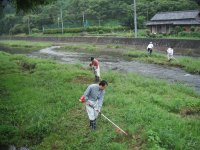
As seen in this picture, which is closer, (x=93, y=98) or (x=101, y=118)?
(x=93, y=98)

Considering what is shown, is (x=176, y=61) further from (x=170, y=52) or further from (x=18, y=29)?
(x=18, y=29)

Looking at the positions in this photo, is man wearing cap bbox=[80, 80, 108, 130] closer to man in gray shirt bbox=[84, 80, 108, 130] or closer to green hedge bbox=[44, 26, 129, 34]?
man in gray shirt bbox=[84, 80, 108, 130]

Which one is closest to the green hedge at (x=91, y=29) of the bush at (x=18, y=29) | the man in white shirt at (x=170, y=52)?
the bush at (x=18, y=29)

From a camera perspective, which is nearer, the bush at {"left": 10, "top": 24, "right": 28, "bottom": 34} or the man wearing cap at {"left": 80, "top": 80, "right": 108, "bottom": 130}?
the man wearing cap at {"left": 80, "top": 80, "right": 108, "bottom": 130}

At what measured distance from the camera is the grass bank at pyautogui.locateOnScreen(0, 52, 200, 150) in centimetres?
966

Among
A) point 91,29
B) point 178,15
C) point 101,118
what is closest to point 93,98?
point 101,118

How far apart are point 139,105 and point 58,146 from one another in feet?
14.2

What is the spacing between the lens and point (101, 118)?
11.6 meters

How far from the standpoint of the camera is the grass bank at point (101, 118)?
31.7 ft

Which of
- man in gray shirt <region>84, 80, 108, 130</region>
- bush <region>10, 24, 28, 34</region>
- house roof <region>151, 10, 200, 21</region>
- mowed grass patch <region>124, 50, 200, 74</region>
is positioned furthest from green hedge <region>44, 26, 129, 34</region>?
man in gray shirt <region>84, 80, 108, 130</region>

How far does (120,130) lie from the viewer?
33.6ft

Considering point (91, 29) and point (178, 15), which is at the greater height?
point (178, 15)

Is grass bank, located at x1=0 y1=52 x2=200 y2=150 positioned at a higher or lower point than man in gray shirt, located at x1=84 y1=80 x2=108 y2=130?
lower

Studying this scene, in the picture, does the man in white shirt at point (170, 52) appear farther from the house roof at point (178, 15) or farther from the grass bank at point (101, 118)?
the house roof at point (178, 15)
